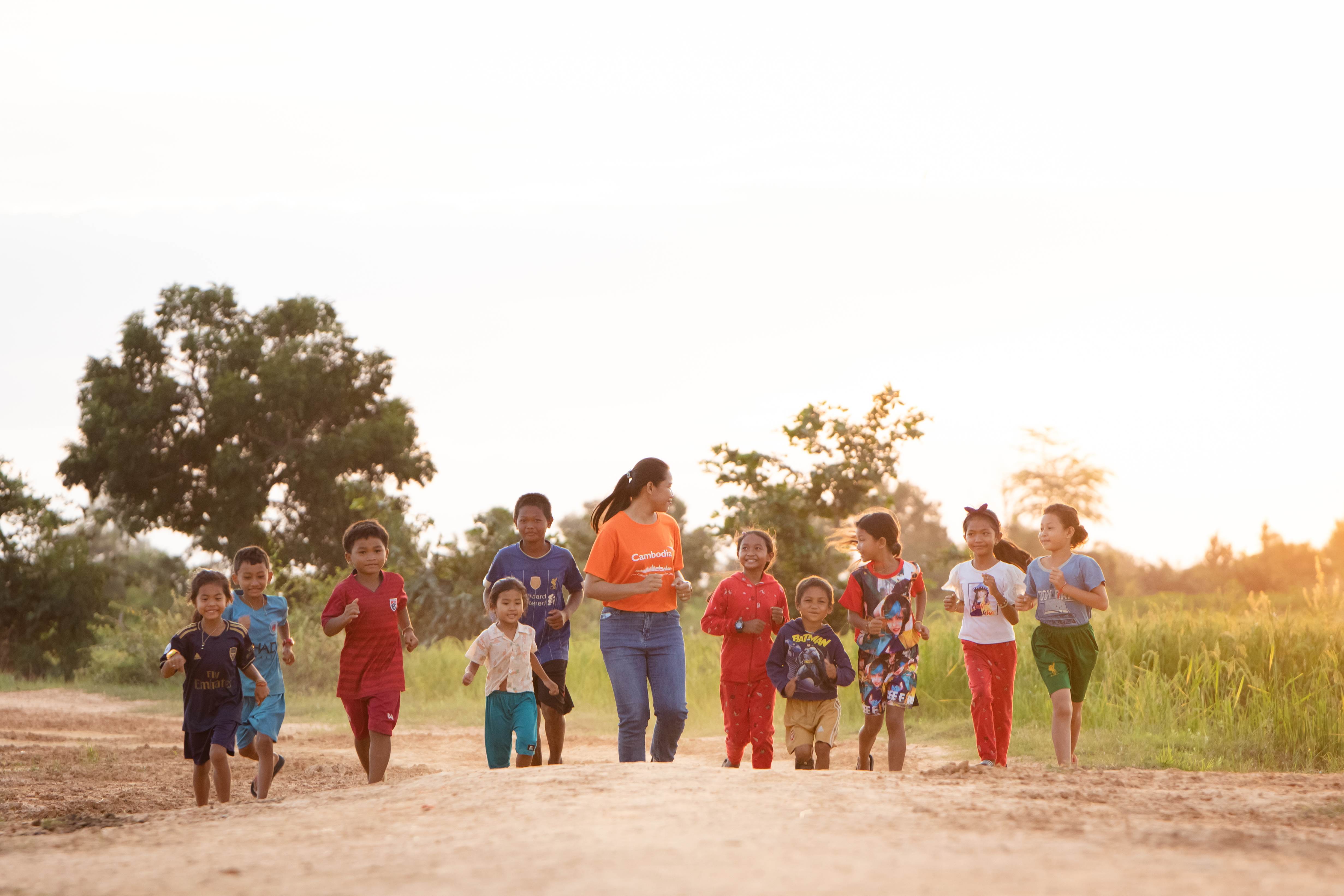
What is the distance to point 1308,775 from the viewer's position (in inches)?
299

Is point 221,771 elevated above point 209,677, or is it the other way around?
point 209,677

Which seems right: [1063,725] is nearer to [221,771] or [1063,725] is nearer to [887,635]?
[887,635]

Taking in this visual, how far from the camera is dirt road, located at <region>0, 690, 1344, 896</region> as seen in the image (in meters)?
3.83

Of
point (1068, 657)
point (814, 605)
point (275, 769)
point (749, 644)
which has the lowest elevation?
point (275, 769)

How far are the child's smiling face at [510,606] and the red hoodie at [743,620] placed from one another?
42.7 inches

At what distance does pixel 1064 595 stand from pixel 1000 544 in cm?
51

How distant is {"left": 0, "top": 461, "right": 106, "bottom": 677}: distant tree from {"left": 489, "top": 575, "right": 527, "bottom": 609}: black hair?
81.4 ft

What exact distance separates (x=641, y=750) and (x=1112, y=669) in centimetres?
608

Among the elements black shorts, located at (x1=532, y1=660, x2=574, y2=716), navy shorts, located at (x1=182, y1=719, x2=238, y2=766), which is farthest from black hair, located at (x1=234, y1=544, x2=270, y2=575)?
black shorts, located at (x1=532, y1=660, x2=574, y2=716)

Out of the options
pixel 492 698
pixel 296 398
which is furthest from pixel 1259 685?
pixel 296 398

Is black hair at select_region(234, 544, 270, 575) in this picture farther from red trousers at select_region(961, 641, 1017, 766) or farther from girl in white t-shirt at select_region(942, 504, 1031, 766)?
red trousers at select_region(961, 641, 1017, 766)

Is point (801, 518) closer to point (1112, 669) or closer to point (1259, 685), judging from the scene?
point (1112, 669)

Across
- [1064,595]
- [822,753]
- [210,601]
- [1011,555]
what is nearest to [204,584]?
[210,601]

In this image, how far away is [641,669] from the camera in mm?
7344
